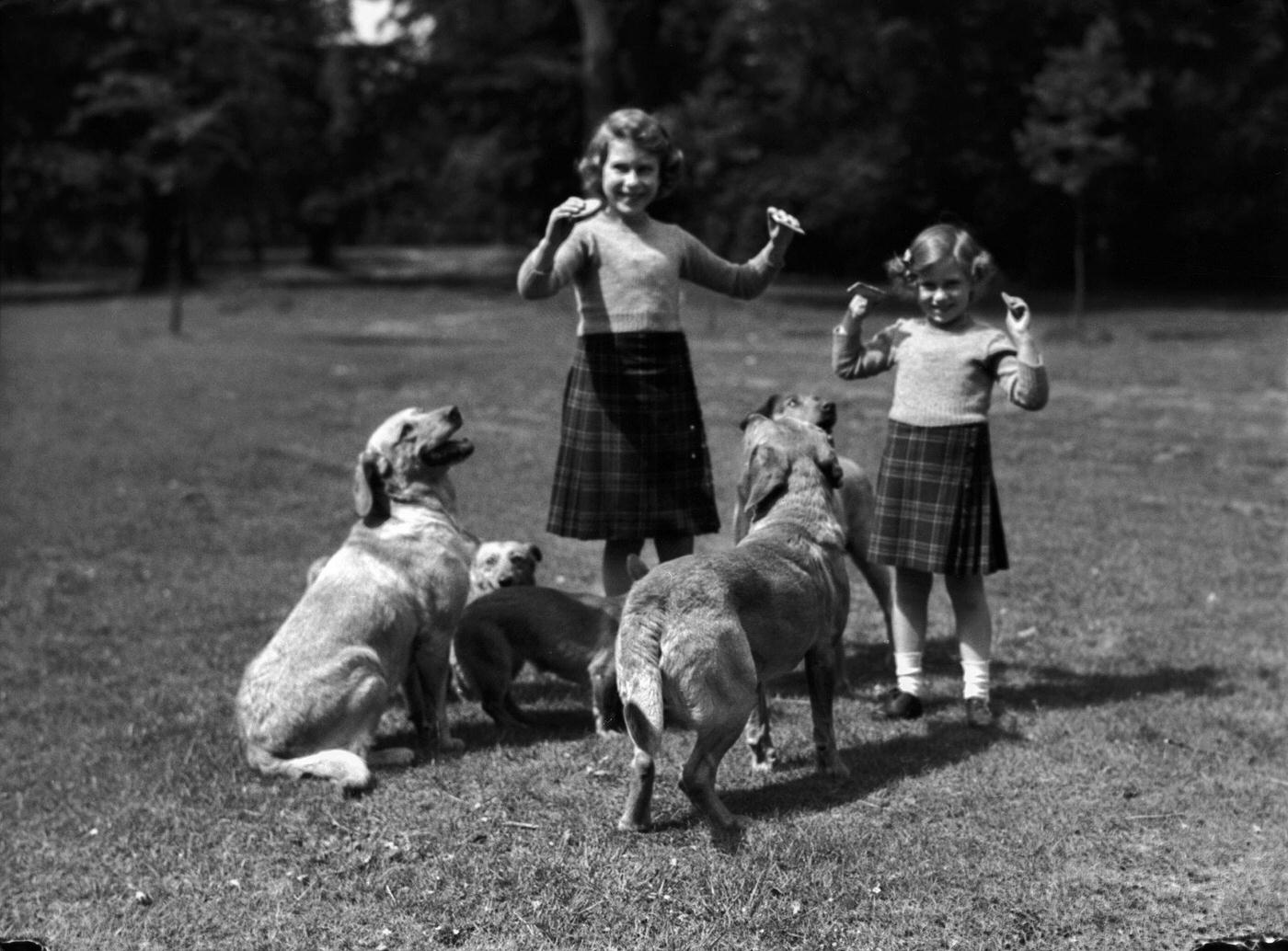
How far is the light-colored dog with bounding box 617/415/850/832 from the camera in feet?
17.4

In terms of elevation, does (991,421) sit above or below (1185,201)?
below

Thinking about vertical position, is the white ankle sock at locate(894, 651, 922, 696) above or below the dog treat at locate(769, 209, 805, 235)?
below

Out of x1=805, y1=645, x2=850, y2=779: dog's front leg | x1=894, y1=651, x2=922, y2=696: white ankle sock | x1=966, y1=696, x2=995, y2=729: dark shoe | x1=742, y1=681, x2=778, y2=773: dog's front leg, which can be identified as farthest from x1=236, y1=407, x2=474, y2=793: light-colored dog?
x1=966, y1=696, x2=995, y2=729: dark shoe

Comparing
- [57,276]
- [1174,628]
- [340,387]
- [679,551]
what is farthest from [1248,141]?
[57,276]

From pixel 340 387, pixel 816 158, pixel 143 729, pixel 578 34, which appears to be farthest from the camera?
pixel 578 34

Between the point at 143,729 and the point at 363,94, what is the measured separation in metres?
42.7

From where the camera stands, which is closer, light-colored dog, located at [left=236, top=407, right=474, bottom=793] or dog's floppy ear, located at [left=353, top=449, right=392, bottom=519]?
light-colored dog, located at [left=236, top=407, right=474, bottom=793]

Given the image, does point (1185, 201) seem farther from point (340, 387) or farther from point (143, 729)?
point (143, 729)

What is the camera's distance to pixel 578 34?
4209 cm

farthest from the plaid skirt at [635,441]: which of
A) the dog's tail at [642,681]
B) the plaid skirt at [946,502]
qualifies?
the dog's tail at [642,681]

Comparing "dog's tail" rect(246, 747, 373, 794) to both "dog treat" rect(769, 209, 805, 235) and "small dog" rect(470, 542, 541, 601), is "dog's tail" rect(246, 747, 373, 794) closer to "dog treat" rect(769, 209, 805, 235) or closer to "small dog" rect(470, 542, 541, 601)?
"small dog" rect(470, 542, 541, 601)

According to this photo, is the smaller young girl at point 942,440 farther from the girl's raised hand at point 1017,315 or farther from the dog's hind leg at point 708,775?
the dog's hind leg at point 708,775

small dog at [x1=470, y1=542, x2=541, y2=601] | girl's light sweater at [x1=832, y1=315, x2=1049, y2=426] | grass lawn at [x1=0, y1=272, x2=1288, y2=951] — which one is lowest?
grass lawn at [x1=0, y1=272, x2=1288, y2=951]

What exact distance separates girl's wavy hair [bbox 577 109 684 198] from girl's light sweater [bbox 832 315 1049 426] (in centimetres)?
117
